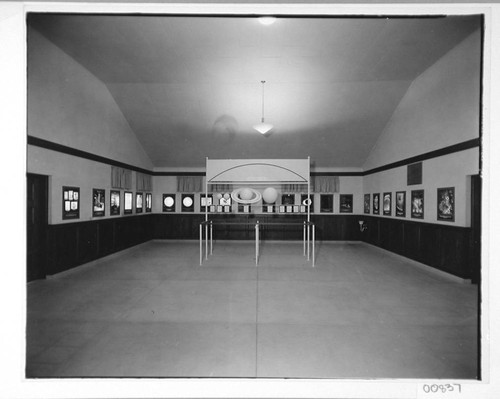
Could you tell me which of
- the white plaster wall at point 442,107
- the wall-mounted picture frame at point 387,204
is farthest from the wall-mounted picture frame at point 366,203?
the white plaster wall at point 442,107

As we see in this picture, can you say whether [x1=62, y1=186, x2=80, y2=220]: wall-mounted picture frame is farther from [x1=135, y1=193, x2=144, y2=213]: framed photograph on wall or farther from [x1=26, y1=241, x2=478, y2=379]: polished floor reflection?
[x1=135, y1=193, x2=144, y2=213]: framed photograph on wall

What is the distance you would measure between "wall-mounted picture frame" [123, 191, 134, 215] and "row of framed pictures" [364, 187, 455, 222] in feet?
23.1

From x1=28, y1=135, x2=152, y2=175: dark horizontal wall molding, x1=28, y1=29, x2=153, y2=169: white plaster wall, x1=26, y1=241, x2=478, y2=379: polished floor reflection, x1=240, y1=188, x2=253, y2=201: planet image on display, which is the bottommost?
x1=26, y1=241, x2=478, y2=379: polished floor reflection

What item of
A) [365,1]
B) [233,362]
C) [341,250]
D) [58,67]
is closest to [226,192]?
[341,250]

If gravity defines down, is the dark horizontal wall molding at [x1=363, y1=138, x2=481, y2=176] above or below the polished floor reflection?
above

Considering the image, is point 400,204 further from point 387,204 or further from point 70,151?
point 70,151

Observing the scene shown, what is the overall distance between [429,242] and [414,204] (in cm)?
94

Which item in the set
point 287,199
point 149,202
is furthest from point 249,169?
point 149,202

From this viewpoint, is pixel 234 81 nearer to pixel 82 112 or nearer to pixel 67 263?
pixel 82 112

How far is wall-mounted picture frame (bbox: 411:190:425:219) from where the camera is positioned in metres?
5.96

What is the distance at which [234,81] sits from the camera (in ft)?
19.8

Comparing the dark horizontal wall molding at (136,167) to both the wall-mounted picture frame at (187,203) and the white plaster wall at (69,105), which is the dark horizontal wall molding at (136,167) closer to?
the white plaster wall at (69,105)

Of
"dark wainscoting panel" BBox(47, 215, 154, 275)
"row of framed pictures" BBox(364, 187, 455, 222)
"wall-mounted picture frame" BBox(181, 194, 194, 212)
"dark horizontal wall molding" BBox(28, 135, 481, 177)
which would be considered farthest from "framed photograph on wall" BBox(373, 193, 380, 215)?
"dark wainscoting panel" BBox(47, 215, 154, 275)

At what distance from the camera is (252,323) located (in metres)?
3.17
